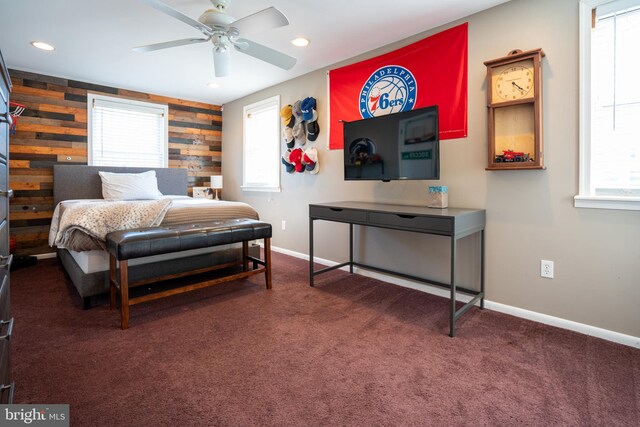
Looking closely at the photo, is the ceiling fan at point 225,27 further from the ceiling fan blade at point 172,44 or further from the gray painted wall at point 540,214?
the gray painted wall at point 540,214

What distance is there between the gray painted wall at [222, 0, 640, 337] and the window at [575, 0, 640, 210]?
0.06 meters

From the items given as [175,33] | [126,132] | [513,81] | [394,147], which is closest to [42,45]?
[175,33]

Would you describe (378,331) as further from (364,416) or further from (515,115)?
(515,115)

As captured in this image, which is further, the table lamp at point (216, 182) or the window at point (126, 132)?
the table lamp at point (216, 182)

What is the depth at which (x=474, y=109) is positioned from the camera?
266 cm

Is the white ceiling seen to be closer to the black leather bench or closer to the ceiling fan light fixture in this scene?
the ceiling fan light fixture

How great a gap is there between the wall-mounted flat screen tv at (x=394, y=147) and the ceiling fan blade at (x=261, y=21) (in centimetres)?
120

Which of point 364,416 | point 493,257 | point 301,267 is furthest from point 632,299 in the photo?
point 301,267

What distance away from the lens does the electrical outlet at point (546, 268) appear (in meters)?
2.36

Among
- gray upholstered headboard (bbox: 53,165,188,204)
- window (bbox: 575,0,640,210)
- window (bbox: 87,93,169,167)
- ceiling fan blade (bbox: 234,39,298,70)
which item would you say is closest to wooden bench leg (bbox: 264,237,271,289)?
ceiling fan blade (bbox: 234,39,298,70)

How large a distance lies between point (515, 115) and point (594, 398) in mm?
1784

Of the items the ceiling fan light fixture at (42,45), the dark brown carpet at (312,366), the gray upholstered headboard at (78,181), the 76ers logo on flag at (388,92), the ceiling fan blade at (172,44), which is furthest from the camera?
the gray upholstered headboard at (78,181)

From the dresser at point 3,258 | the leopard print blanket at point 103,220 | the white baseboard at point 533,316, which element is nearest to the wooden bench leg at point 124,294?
the leopard print blanket at point 103,220

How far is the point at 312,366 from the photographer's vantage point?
6.05 feet
